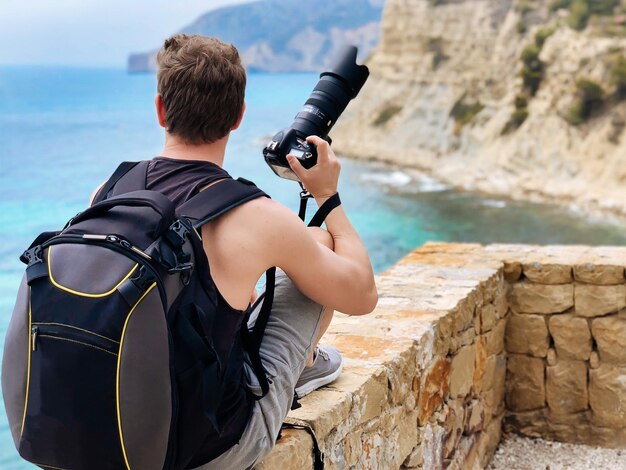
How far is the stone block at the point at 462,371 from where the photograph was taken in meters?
3.21

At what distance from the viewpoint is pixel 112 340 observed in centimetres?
134

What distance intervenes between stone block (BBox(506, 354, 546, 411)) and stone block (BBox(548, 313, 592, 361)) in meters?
0.14

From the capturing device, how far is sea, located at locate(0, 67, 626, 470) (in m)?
24.6

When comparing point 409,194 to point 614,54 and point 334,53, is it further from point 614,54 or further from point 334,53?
point 334,53

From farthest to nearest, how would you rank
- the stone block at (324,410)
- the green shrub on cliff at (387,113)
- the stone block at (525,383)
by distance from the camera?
1. the green shrub on cliff at (387,113)
2. the stone block at (525,383)
3. the stone block at (324,410)

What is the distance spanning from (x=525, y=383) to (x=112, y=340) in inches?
126

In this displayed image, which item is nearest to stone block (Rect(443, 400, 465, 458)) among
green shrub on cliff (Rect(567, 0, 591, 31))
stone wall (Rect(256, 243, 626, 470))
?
stone wall (Rect(256, 243, 626, 470))

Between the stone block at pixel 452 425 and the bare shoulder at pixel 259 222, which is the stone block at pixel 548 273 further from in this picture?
the bare shoulder at pixel 259 222

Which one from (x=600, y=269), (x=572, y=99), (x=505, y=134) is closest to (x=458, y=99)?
(x=505, y=134)

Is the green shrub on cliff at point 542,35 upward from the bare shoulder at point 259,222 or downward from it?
downward

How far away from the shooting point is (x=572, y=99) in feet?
91.7

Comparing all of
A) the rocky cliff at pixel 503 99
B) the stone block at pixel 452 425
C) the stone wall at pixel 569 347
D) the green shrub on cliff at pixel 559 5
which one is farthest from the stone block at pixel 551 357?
the green shrub on cliff at pixel 559 5

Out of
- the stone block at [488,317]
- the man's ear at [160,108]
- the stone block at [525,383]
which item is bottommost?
the stone block at [525,383]

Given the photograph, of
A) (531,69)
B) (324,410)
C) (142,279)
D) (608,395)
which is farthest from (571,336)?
(531,69)
